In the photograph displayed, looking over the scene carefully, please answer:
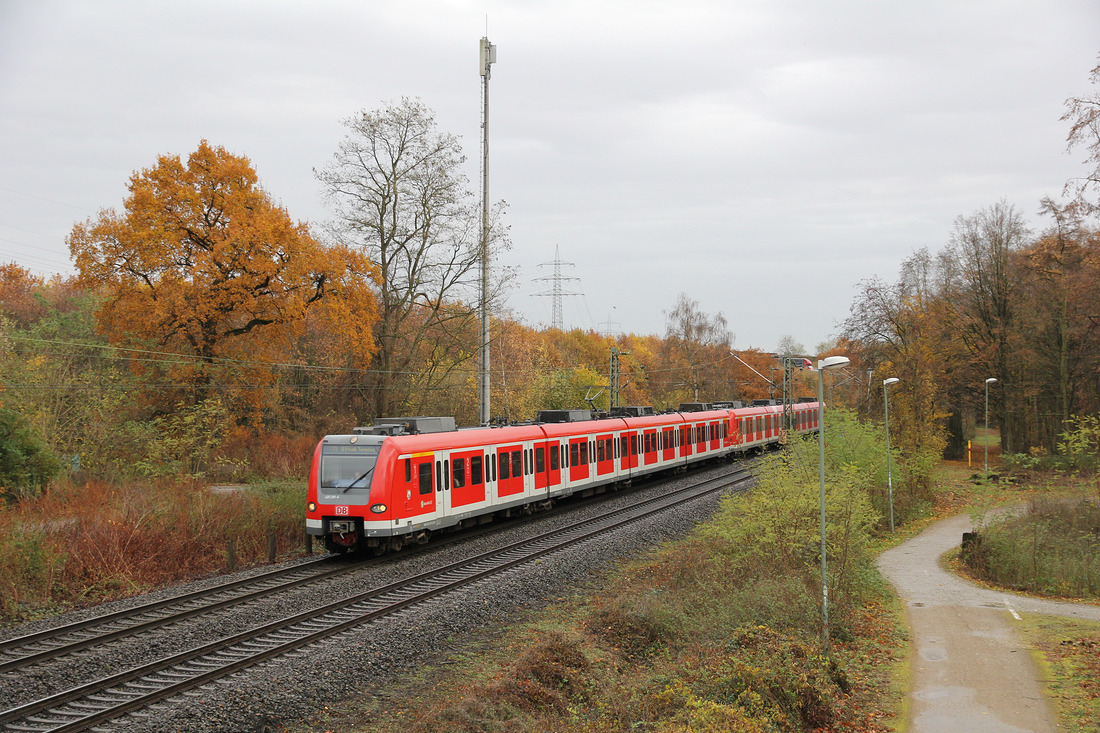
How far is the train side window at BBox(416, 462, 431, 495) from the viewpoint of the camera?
1806cm

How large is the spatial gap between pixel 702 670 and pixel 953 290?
44.7 m

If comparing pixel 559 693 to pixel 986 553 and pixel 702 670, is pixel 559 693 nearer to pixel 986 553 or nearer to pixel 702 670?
pixel 702 670

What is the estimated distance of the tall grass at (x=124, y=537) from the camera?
1395 cm

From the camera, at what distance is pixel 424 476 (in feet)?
60.0

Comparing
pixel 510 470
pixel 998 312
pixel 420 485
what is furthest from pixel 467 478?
pixel 998 312

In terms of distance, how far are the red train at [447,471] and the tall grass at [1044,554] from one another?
5.00m

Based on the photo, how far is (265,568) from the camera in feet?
55.5

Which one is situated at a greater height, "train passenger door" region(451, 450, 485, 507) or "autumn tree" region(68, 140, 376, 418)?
"autumn tree" region(68, 140, 376, 418)

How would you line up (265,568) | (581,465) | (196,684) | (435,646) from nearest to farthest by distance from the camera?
(196,684) < (435,646) < (265,568) < (581,465)

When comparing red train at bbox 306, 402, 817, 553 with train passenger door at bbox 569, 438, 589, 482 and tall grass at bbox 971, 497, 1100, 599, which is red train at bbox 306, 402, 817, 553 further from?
tall grass at bbox 971, 497, 1100, 599

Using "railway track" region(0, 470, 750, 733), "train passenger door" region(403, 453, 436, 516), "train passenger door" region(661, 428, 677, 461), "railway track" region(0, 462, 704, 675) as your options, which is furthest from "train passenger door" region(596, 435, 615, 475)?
"railway track" region(0, 462, 704, 675)

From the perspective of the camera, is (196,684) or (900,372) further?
(900,372)

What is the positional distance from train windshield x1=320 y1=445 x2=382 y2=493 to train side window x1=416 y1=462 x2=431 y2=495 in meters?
1.22

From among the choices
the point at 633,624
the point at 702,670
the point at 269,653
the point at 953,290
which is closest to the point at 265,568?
the point at 269,653
